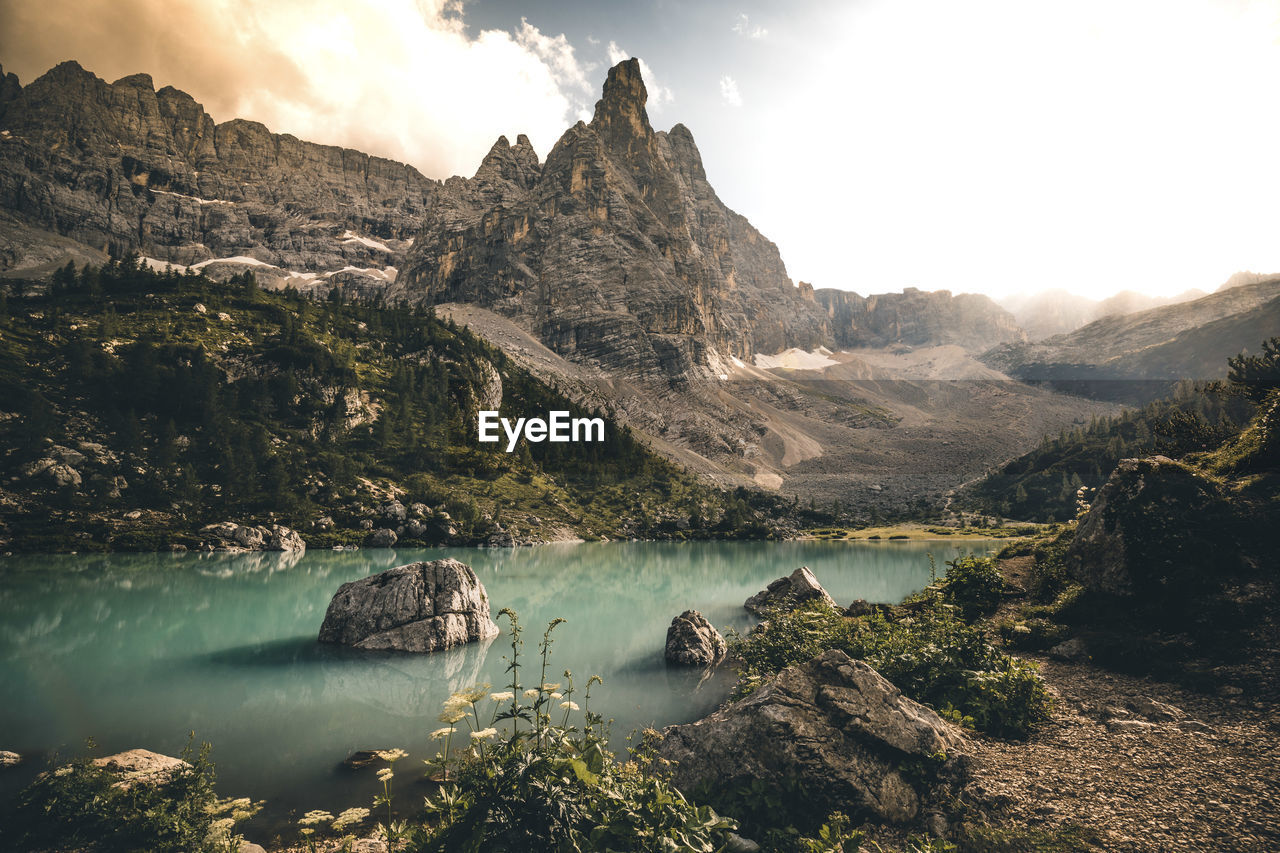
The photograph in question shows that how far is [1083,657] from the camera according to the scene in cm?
1396

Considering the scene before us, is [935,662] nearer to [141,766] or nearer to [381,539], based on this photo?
[141,766]

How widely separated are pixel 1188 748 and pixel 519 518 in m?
95.1

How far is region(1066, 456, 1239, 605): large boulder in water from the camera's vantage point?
13461 mm

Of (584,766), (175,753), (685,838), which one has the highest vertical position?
(584,766)

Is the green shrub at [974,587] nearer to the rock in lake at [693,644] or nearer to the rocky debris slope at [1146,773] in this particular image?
the rocky debris slope at [1146,773]

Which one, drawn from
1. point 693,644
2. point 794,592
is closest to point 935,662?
point 693,644

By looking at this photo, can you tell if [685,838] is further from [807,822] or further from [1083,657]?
[1083,657]

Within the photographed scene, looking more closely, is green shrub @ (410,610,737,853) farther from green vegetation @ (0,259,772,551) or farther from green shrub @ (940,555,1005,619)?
green vegetation @ (0,259,772,551)

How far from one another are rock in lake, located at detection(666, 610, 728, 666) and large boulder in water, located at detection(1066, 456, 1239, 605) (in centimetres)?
1373

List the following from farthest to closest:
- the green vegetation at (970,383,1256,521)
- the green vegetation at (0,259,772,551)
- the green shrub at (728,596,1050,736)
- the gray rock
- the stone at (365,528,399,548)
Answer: the green vegetation at (970,383,1256,521), the stone at (365,528,399,548), the green vegetation at (0,259,772,551), the green shrub at (728,596,1050,736), the gray rock

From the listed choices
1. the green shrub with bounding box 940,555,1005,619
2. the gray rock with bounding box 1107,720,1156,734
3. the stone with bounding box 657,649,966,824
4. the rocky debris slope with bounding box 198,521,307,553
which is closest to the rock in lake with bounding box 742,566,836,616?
the green shrub with bounding box 940,555,1005,619

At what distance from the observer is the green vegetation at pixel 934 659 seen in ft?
37.1

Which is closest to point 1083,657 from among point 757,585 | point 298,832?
point 298,832

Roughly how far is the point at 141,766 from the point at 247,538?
235ft
